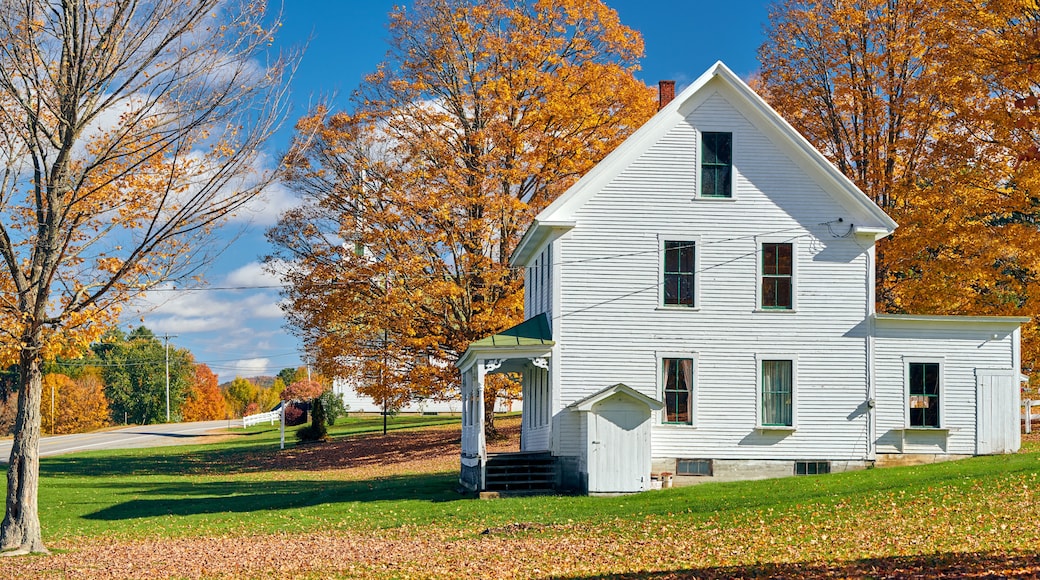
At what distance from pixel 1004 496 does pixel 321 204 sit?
24.2 m

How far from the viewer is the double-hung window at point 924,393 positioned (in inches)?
1028

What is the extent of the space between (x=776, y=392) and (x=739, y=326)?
5.86 ft

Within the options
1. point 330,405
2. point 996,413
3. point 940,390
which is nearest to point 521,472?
point 940,390

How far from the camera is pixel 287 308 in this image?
37.7 m

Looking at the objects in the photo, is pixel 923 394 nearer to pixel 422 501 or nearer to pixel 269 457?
pixel 422 501

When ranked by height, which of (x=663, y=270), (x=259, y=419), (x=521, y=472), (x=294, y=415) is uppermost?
(x=663, y=270)

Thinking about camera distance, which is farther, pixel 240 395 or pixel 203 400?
pixel 240 395

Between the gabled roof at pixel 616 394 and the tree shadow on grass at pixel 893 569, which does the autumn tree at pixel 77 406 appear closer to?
the gabled roof at pixel 616 394

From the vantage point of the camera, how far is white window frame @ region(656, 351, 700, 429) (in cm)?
2558

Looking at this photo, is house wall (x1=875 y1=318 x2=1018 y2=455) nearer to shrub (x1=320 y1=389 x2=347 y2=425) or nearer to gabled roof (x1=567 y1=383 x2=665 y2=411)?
gabled roof (x1=567 y1=383 x2=665 y2=411)

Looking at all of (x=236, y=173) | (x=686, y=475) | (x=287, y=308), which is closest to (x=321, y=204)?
(x=287, y=308)

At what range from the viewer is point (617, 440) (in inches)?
958

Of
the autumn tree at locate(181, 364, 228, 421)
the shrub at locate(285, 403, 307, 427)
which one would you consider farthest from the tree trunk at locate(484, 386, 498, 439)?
the autumn tree at locate(181, 364, 228, 421)

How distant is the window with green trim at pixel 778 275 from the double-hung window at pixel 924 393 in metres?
3.37
